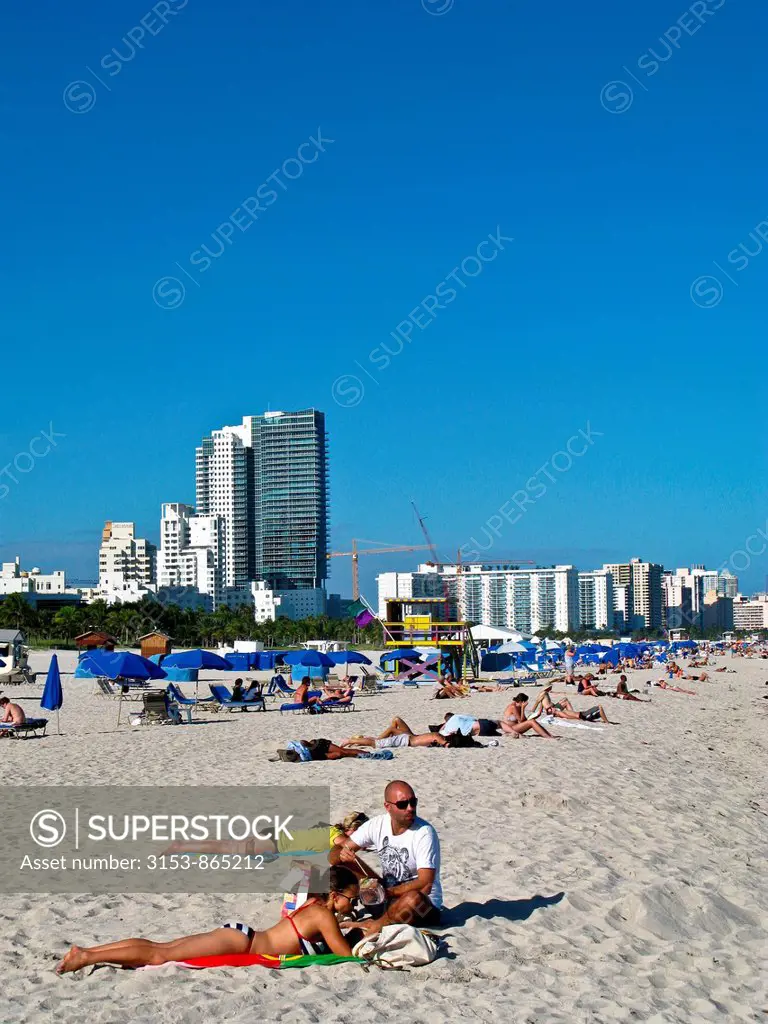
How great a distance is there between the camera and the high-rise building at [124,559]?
169 metres

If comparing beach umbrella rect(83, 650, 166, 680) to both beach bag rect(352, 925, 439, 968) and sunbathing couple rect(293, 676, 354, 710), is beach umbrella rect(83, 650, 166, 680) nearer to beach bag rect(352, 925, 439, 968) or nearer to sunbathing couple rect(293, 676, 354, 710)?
sunbathing couple rect(293, 676, 354, 710)

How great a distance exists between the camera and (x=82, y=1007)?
16.2ft

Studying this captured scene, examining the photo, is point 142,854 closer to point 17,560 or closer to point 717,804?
point 717,804

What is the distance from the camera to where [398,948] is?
18.6ft

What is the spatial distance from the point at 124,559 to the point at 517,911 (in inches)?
6728

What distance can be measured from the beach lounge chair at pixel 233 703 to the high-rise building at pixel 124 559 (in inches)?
5609

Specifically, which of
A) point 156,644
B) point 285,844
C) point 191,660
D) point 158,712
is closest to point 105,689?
point 191,660

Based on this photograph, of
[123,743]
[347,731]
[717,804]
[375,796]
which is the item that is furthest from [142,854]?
[347,731]

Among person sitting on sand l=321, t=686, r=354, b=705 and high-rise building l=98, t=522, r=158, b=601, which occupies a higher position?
high-rise building l=98, t=522, r=158, b=601

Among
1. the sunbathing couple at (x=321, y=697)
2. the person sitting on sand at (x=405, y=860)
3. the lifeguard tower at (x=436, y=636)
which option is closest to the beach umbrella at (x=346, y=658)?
the sunbathing couple at (x=321, y=697)

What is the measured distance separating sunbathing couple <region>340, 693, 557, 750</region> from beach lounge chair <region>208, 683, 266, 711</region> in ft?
30.9

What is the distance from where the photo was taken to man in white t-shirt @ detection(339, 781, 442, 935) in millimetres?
6230

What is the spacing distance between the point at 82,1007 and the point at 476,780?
23.7 feet

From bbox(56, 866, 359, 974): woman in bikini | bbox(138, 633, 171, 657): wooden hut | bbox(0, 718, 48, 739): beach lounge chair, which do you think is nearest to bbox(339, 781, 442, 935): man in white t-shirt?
bbox(56, 866, 359, 974): woman in bikini
